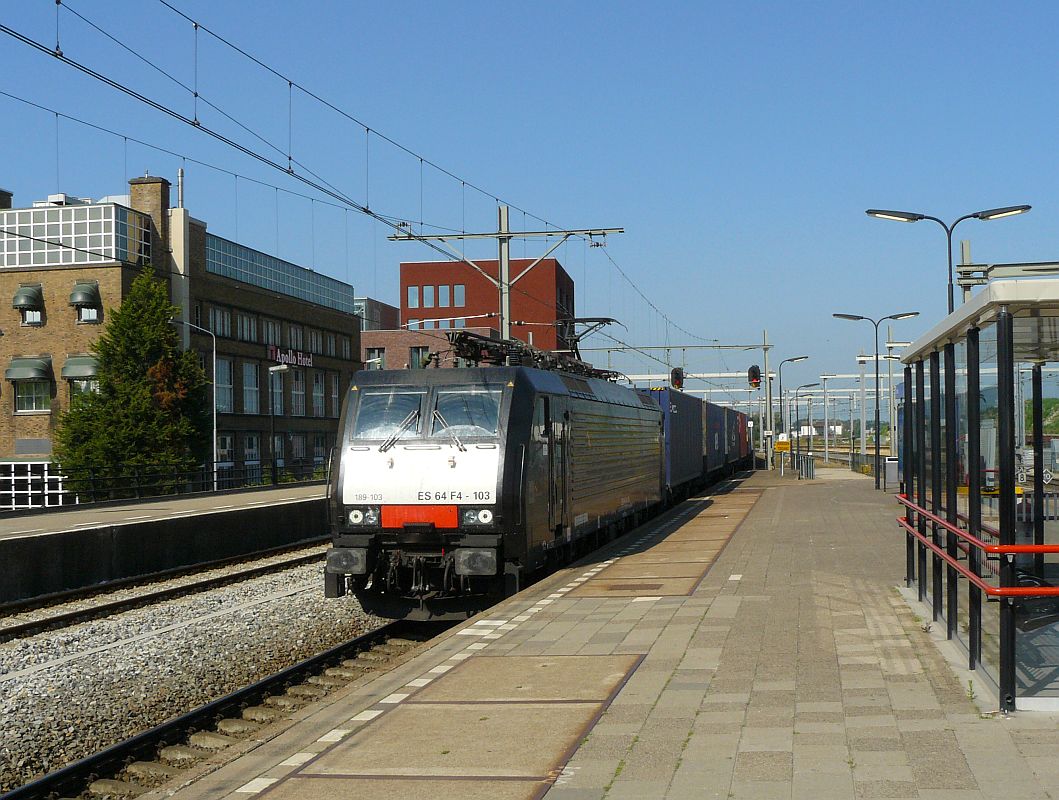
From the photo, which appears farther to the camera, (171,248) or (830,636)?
(171,248)

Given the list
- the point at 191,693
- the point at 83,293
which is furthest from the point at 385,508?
the point at 83,293

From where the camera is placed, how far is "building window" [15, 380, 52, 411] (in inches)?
2159

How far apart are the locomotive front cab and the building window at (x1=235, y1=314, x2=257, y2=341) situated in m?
49.6

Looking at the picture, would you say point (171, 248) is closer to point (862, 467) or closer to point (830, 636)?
point (862, 467)

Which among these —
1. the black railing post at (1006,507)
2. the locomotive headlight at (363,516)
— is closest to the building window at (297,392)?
the locomotive headlight at (363,516)

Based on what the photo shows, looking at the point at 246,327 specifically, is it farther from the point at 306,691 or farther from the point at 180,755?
the point at 180,755

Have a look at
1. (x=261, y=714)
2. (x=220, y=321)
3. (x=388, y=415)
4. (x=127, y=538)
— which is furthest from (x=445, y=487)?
(x=220, y=321)

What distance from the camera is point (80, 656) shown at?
1244 cm

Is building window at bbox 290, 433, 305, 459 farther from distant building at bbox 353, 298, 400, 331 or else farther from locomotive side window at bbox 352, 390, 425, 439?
locomotive side window at bbox 352, 390, 425, 439

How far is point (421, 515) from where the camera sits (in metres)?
14.0

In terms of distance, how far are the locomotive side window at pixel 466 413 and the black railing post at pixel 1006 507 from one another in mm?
7624

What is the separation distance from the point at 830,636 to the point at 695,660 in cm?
167

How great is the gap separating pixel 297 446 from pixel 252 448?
20.2 feet

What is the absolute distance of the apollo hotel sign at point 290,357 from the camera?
66.3 meters
